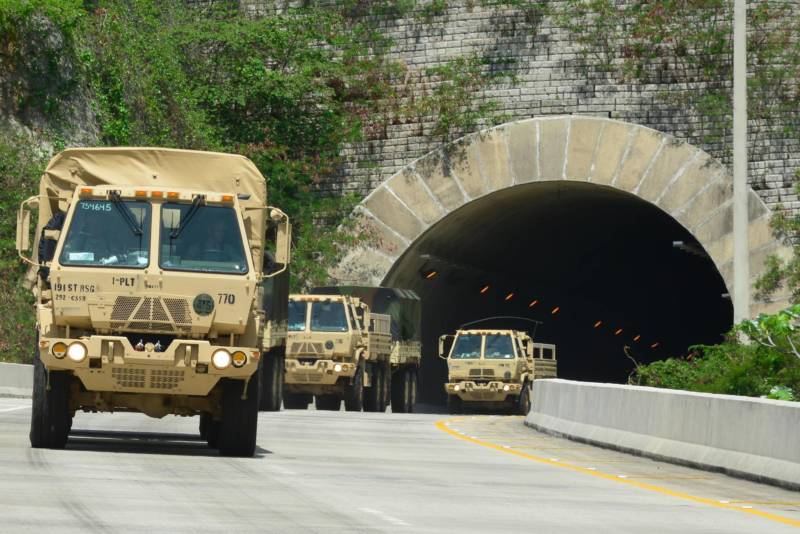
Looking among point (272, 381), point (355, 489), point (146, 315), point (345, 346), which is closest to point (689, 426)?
point (355, 489)

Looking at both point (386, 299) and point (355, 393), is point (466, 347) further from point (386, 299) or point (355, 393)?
point (355, 393)

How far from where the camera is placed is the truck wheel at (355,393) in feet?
121

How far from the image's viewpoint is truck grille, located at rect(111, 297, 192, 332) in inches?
675

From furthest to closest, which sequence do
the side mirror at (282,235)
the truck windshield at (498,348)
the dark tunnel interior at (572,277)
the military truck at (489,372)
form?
1. the dark tunnel interior at (572,277)
2. the truck windshield at (498,348)
3. the military truck at (489,372)
4. the side mirror at (282,235)

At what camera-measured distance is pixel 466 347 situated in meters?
44.6

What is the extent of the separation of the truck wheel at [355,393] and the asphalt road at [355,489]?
13866mm

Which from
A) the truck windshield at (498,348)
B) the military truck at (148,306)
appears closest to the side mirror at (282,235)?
the military truck at (148,306)

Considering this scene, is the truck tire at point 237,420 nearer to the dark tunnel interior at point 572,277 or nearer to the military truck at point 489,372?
the dark tunnel interior at point 572,277

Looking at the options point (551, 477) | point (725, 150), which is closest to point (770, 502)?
point (551, 477)

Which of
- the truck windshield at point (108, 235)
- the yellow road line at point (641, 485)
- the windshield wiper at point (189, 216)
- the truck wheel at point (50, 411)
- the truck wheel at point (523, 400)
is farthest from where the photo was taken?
the truck wheel at point (523, 400)

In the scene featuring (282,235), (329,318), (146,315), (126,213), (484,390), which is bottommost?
(484,390)

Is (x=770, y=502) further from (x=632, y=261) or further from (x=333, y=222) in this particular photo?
(x=632, y=261)

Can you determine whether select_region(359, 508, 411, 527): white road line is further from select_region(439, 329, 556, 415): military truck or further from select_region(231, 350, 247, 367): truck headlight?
select_region(439, 329, 556, 415): military truck

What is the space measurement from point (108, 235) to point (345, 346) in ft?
62.6
